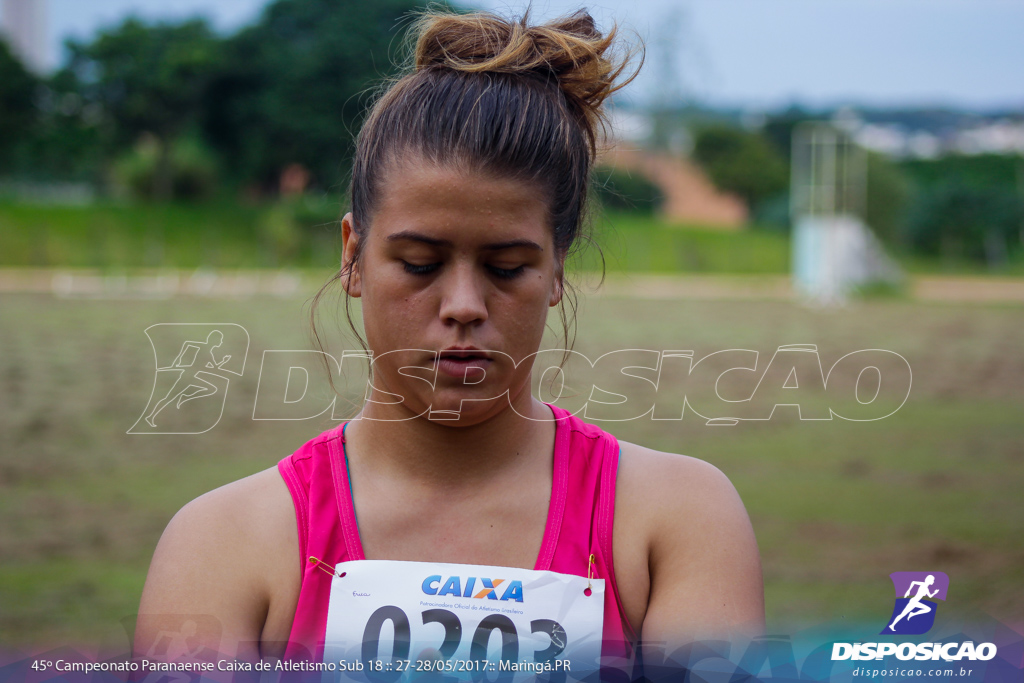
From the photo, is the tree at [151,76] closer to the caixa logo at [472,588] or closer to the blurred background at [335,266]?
the blurred background at [335,266]

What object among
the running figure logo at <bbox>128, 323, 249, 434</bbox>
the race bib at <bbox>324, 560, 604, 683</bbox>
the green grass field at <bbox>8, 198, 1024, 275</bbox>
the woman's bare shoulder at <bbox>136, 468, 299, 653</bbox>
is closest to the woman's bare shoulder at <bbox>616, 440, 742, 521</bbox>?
the race bib at <bbox>324, 560, 604, 683</bbox>

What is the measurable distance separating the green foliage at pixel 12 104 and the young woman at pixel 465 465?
4321cm

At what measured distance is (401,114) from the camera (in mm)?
1587

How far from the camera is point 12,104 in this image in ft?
127

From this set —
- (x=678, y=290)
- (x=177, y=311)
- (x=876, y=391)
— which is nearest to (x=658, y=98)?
(x=678, y=290)

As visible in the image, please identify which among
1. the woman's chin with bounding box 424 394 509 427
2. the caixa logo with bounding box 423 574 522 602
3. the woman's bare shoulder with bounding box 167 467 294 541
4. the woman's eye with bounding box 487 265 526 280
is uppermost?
the woman's eye with bounding box 487 265 526 280

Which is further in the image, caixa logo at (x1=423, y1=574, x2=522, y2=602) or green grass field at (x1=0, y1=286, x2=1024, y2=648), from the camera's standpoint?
green grass field at (x1=0, y1=286, x2=1024, y2=648)

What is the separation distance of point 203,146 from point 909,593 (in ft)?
144

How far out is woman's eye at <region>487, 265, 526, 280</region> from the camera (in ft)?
4.92

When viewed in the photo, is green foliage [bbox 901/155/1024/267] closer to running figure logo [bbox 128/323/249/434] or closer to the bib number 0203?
running figure logo [bbox 128/323/249/434]

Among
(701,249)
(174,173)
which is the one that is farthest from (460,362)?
(174,173)

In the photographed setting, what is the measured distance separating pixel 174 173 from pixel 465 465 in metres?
41.2

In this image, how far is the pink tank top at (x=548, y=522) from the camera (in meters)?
1.45

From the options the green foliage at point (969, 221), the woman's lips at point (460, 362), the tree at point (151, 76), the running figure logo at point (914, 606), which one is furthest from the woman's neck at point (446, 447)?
the tree at point (151, 76)
